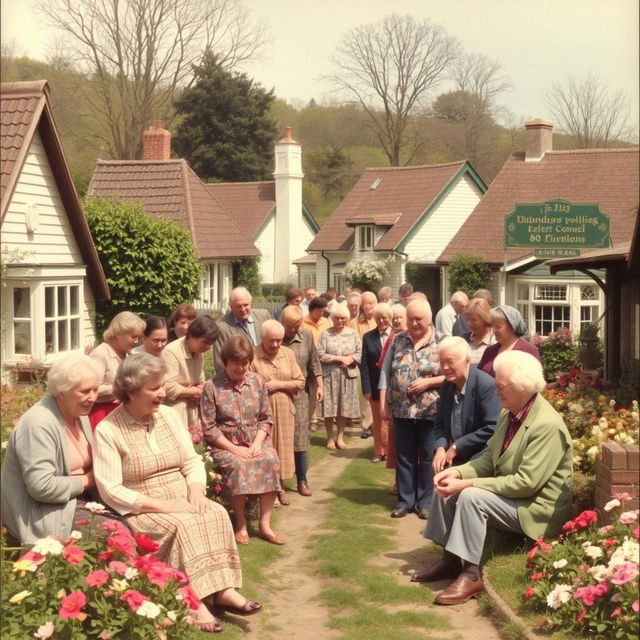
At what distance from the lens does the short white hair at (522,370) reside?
6.86m

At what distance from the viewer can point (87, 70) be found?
3278cm

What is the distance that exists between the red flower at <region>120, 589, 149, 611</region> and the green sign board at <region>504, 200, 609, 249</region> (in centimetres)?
1972

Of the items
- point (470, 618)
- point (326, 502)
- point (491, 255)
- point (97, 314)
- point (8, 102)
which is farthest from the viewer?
point (491, 255)

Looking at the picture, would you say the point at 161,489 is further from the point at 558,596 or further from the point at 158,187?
the point at 158,187

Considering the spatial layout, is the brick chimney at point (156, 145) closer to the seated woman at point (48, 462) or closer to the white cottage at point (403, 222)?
the white cottage at point (403, 222)

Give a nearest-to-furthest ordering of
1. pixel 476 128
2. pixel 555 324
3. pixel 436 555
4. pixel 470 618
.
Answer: pixel 470 618, pixel 436 555, pixel 555 324, pixel 476 128

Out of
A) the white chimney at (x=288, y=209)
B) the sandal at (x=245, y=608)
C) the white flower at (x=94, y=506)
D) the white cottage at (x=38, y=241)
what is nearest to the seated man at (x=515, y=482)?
the sandal at (x=245, y=608)

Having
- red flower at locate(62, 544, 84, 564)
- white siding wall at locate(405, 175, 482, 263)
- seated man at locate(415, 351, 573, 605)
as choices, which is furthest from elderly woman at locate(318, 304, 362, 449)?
white siding wall at locate(405, 175, 482, 263)

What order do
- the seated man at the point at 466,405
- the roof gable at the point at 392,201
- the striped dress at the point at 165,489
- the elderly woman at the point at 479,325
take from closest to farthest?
the striped dress at the point at 165,489, the seated man at the point at 466,405, the elderly woman at the point at 479,325, the roof gable at the point at 392,201

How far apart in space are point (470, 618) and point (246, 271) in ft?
93.4

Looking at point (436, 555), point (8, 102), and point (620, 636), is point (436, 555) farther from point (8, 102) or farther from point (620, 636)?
point (8, 102)

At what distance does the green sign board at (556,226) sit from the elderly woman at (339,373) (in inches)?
455

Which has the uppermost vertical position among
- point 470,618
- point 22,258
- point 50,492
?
point 22,258

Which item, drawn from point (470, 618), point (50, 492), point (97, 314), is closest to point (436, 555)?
point (470, 618)
